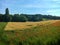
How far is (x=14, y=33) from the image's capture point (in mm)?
22281

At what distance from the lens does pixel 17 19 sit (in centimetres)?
4241

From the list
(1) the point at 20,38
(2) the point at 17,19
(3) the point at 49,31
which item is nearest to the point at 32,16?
(2) the point at 17,19

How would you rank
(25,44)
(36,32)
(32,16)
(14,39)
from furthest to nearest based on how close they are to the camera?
(32,16), (36,32), (14,39), (25,44)

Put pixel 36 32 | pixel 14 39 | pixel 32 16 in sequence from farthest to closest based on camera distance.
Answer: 1. pixel 32 16
2. pixel 36 32
3. pixel 14 39

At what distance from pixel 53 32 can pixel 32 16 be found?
20.3 m

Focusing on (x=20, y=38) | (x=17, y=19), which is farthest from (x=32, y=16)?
(x=20, y=38)

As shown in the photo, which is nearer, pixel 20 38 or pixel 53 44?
pixel 53 44

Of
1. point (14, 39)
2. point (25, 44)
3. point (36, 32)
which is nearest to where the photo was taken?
point (25, 44)

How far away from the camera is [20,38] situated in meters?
19.5

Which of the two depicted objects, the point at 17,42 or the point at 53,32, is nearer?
the point at 17,42

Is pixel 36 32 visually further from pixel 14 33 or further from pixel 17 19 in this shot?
pixel 17 19

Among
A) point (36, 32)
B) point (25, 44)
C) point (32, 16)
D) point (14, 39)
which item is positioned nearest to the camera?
point (25, 44)

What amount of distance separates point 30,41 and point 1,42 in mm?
3276

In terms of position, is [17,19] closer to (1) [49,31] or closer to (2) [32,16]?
(2) [32,16]
